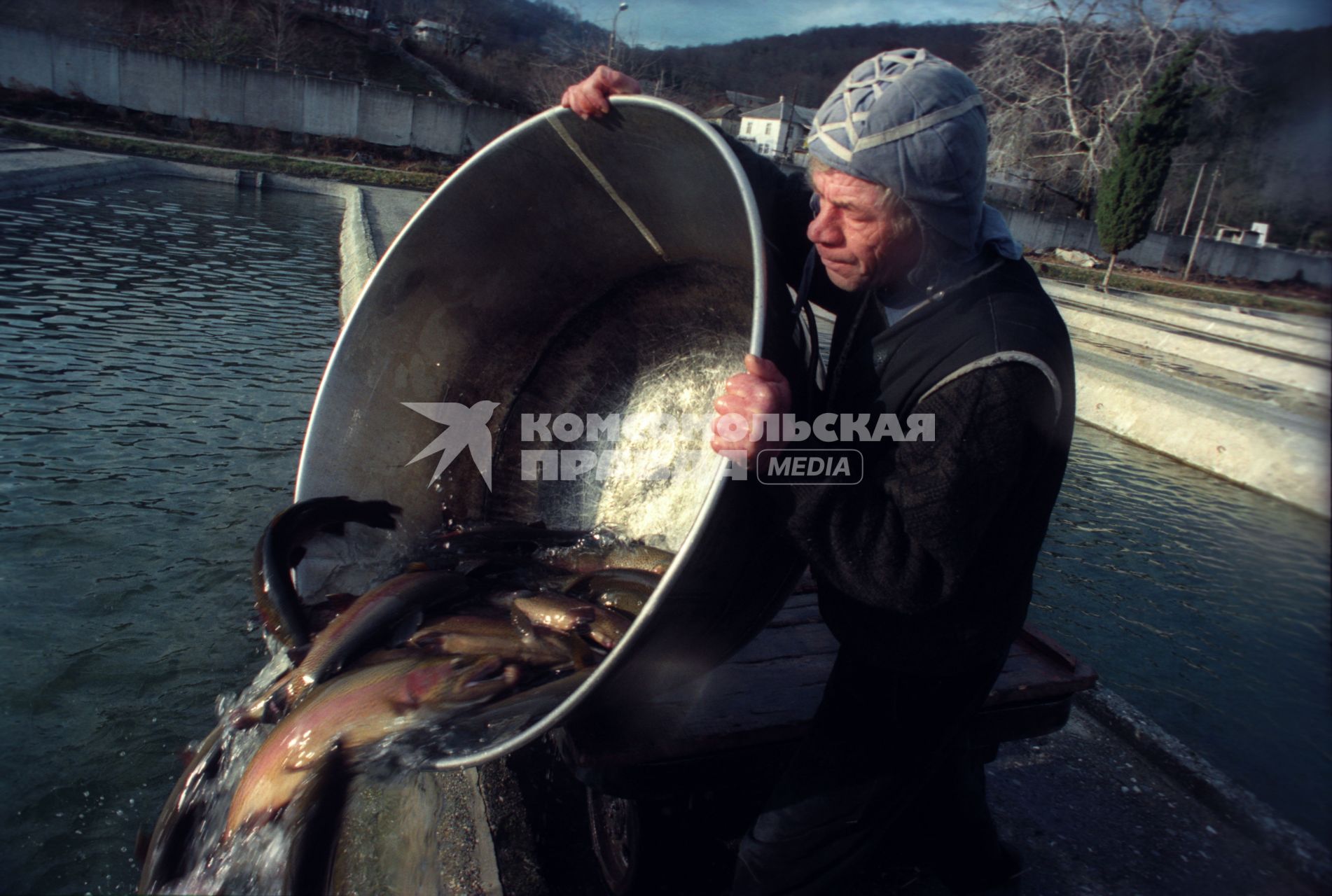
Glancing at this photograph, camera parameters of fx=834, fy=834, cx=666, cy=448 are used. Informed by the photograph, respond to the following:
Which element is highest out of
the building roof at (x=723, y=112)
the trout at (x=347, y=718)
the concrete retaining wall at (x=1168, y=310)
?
the building roof at (x=723, y=112)

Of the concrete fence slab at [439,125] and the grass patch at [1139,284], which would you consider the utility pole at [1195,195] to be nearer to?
the grass patch at [1139,284]

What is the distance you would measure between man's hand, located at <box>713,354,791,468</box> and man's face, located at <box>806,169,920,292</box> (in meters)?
0.37

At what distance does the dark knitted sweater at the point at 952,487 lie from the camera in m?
1.79

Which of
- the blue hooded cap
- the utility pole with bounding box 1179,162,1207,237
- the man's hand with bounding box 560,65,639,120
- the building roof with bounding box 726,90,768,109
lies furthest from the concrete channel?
the building roof with bounding box 726,90,768,109

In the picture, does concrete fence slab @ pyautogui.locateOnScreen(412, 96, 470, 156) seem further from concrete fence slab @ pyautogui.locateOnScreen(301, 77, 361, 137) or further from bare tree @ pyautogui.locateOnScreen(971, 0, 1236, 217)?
bare tree @ pyautogui.locateOnScreen(971, 0, 1236, 217)

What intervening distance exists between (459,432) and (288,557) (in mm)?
1049

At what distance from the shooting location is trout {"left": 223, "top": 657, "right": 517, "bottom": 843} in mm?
2287

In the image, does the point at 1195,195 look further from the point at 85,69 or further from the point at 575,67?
the point at 85,69

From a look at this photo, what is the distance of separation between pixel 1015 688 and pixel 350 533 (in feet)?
8.49

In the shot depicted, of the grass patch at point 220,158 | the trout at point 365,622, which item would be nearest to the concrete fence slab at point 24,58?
the grass patch at point 220,158

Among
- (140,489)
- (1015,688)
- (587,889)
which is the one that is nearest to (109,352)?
(140,489)

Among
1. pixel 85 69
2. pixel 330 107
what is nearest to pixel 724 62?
pixel 330 107

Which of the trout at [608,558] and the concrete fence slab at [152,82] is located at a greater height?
the concrete fence slab at [152,82]

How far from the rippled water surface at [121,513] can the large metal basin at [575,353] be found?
1.19 m
